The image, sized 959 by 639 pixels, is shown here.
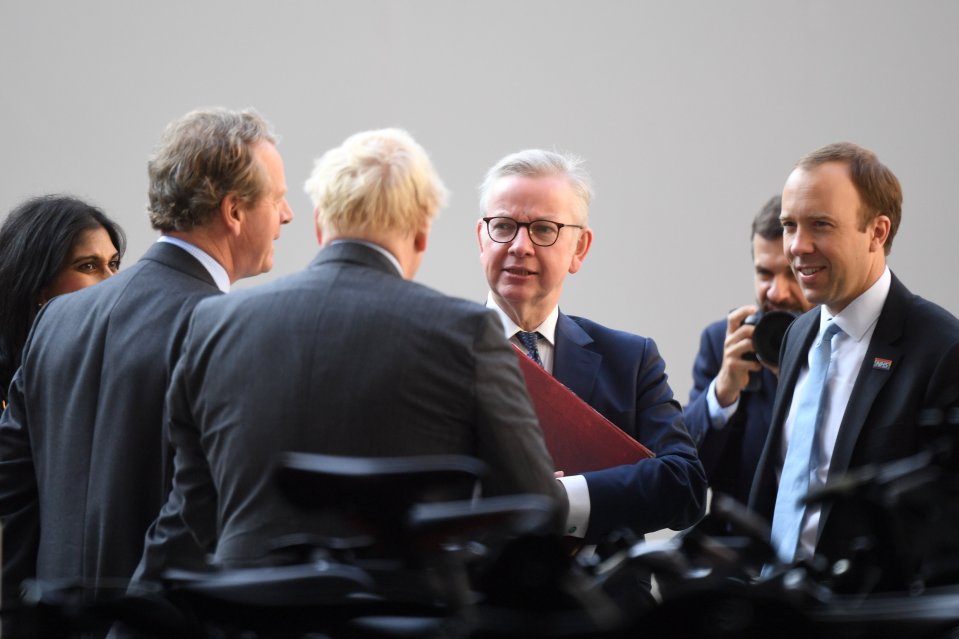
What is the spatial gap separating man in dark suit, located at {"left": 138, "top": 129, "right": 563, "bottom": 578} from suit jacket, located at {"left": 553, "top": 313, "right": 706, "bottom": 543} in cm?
62

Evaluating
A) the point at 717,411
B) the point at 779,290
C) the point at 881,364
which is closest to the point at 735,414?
the point at 717,411

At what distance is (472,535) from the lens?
1307 millimetres

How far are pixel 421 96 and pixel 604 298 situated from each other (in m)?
1.20

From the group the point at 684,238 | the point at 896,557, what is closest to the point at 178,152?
the point at 896,557

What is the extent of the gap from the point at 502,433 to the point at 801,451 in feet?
3.31

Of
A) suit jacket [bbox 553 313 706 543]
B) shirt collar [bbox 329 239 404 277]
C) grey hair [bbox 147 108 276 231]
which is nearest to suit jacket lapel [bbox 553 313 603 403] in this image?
suit jacket [bbox 553 313 706 543]

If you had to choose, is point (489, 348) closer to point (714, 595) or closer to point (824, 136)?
point (714, 595)

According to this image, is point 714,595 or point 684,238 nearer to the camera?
point 714,595

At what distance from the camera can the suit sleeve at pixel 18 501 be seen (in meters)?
2.46

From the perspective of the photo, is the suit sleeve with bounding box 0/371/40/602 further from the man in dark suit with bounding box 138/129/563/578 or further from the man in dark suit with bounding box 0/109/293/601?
the man in dark suit with bounding box 138/129/563/578

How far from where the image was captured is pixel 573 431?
2428 millimetres

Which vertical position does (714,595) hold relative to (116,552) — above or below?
above

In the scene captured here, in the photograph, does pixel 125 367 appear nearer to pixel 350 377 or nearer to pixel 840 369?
pixel 350 377

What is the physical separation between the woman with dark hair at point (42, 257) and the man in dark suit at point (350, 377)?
1181 mm
